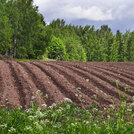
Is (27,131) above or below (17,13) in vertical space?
below

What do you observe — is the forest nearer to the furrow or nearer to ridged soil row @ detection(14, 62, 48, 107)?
ridged soil row @ detection(14, 62, 48, 107)

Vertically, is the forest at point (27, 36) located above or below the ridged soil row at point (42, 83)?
above

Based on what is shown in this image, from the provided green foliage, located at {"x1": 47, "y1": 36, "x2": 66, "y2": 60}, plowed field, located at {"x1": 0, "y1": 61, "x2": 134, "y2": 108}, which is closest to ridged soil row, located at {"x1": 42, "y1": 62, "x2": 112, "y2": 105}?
plowed field, located at {"x1": 0, "y1": 61, "x2": 134, "y2": 108}

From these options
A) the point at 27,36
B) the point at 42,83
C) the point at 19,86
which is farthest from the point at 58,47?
the point at 19,86

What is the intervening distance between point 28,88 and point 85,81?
282 centimetres

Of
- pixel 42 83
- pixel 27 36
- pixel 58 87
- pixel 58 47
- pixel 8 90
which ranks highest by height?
pixel 27 36

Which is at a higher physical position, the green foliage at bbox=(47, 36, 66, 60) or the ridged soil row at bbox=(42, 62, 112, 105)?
the green foliage at bbox=(47, 36, 66, 60)

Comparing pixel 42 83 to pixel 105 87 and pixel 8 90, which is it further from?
pixel 105 87

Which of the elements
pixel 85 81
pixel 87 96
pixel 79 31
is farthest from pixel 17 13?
pixel 79 31

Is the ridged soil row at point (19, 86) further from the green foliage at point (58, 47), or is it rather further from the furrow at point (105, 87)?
the green foliage at point (58, 47)

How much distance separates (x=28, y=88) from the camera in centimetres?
779

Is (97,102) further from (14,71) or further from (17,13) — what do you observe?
(17,13)

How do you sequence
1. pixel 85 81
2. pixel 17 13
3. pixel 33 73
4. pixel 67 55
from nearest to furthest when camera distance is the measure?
pixel 85 81 < pixel 33 73 < pixel 17 13 < pixel 67 55

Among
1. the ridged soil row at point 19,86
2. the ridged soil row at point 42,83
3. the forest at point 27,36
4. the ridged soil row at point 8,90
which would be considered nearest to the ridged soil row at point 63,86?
the ridged soil row at point 42,83
